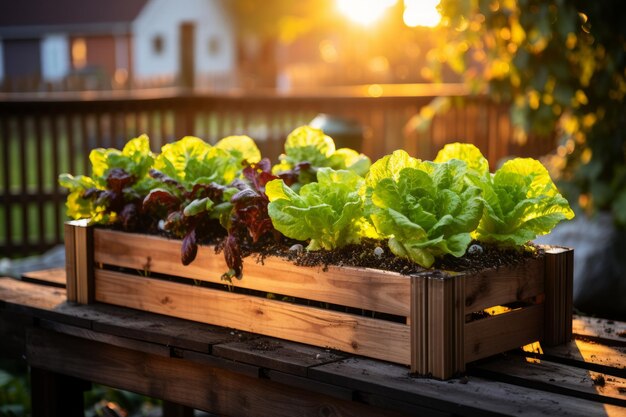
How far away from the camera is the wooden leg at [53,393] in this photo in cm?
296

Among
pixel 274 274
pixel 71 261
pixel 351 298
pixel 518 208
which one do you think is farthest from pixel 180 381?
pixel 518 208

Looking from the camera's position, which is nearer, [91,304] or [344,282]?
[344,282]

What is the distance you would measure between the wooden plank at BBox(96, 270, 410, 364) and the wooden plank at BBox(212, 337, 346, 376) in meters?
0.03

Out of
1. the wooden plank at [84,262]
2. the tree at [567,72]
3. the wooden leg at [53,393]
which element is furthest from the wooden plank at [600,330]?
the tree at [567,72]

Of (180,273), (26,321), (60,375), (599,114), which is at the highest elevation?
(599,114)

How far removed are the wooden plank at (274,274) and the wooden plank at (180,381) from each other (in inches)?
9.3

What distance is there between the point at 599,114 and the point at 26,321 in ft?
13.4

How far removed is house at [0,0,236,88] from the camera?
40.3 m

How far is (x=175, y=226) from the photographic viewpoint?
2.63 m

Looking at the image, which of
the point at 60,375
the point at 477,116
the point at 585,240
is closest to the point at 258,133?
the point at 477,116

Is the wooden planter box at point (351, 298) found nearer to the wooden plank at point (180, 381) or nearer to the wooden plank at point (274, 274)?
the wooden plank at point (274, 274)

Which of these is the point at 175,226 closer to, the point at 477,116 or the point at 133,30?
the point at 477,116

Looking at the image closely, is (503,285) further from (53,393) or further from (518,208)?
(53,393)

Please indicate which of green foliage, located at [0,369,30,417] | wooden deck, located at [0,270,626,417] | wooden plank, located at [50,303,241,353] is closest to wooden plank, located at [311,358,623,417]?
wooden deck, located at [0,270,626,417]
